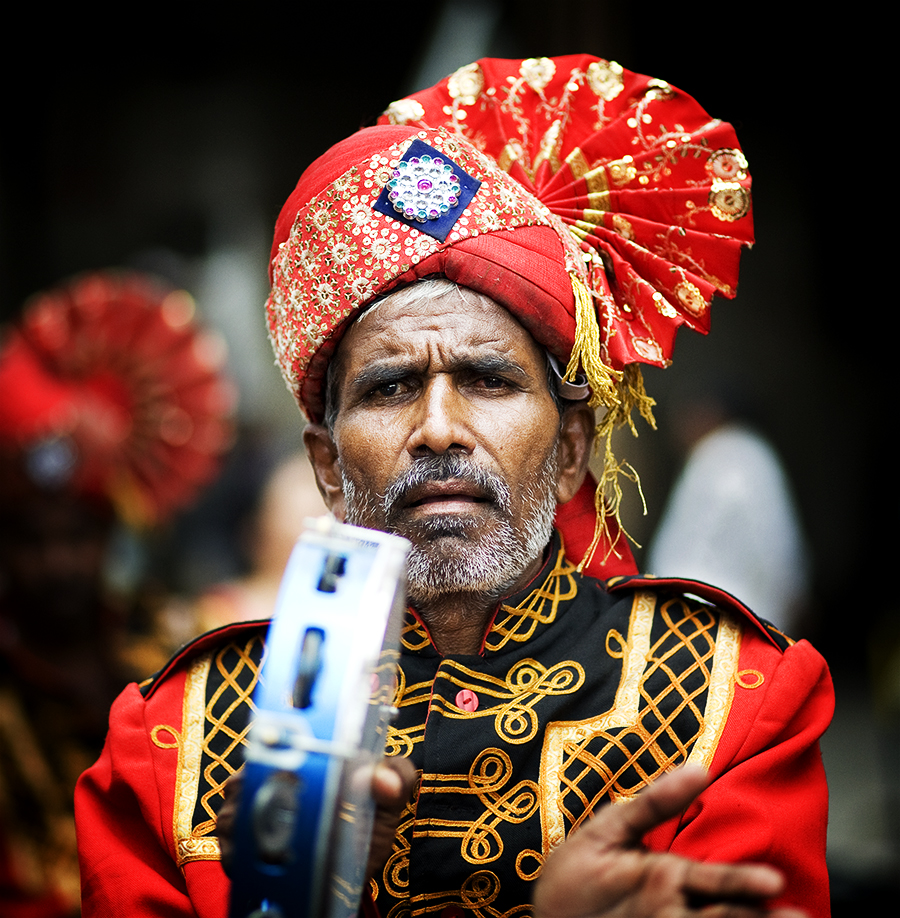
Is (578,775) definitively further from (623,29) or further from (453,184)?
(623,29)

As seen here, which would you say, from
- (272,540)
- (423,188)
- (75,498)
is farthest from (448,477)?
Answer: (272,540)

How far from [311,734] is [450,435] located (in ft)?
2.62

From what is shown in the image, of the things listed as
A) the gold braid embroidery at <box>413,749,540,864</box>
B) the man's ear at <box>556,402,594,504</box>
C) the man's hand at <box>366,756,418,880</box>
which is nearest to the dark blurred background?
the man's ear at <box>556,402,594,504</box>

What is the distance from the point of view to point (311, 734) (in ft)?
4.39

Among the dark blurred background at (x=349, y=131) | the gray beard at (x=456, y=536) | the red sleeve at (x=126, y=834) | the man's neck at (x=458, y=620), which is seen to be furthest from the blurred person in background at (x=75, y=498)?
the dark blurred background at (x=349, y=131)

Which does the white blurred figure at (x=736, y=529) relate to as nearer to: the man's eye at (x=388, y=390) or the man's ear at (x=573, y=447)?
the man's ear at (x=573, y=447)

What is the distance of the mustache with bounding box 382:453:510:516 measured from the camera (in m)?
2.01

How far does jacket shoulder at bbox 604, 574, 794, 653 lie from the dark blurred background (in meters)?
5.46

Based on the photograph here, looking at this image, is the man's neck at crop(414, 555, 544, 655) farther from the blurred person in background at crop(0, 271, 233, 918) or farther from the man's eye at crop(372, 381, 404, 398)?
the blurred person in background at crop(0, 271, 233, 918)

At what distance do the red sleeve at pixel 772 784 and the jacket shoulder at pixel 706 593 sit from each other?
0.11 ft

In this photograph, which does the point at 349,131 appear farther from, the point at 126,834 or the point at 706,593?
the point at 126,834

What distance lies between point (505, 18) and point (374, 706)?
19.5ft

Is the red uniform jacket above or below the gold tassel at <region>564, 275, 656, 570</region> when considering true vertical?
below

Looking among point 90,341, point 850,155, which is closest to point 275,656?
point 90,341
